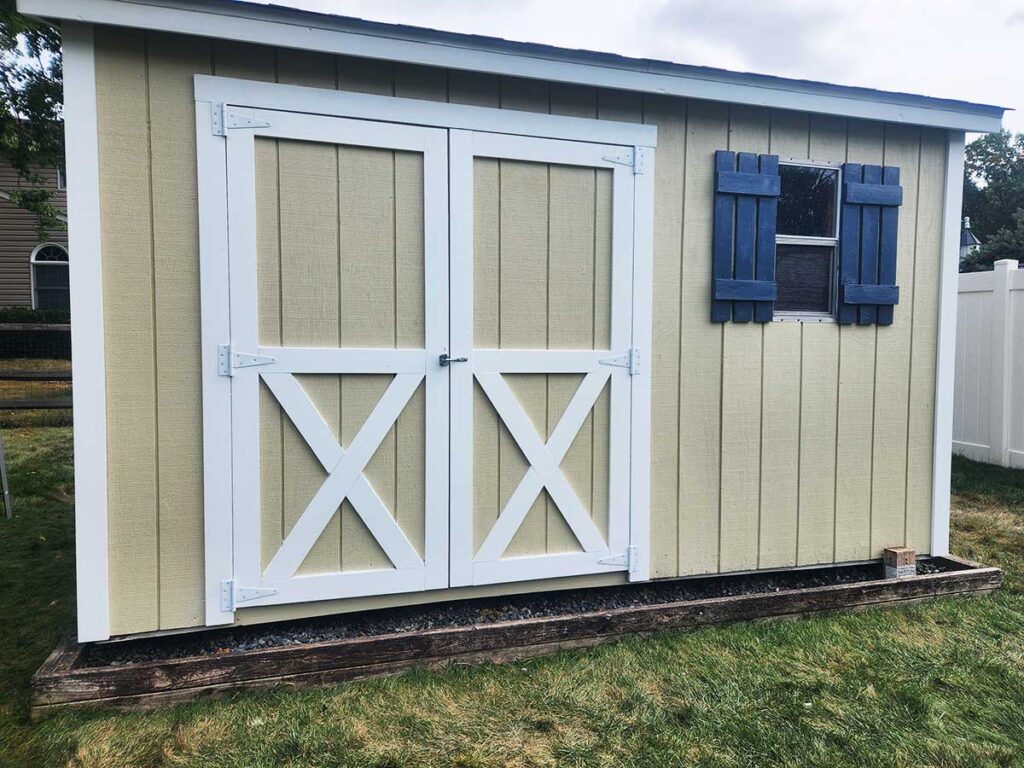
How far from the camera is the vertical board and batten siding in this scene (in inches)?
100.0

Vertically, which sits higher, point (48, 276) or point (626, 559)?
point (48, 276)

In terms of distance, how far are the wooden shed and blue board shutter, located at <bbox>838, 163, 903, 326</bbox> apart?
0.02 m

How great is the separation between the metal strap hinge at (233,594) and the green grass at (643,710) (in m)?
0.37

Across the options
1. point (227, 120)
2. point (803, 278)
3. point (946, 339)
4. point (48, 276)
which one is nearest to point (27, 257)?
point (48, 276)

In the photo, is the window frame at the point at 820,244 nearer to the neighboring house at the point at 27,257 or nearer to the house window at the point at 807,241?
→ the house window at the point at 807,241

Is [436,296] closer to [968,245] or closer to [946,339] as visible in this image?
[946,339]

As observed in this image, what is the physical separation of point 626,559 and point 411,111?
7.35 ft

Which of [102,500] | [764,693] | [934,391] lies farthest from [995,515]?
[102,500]

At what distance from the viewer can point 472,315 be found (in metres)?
2.92

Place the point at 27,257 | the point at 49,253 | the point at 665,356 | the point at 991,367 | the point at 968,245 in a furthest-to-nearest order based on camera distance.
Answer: the point at 968,245 < the point at 49,253 < the point at 27,257 < the point at 991,367 < the point at 665,356

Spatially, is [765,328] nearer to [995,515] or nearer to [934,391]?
[934,391]

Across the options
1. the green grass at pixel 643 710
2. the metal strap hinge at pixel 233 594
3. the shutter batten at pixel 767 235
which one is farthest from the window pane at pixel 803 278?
the metal strap hinge at pixel 233 594

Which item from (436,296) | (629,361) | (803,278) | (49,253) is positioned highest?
(49,253)

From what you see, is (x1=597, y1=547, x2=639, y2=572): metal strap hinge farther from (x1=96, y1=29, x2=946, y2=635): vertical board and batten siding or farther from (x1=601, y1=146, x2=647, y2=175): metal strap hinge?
(x1=601, y1=146, x2=647, y2=175): metal strap hinge
